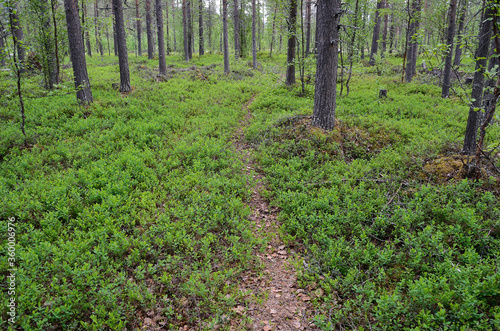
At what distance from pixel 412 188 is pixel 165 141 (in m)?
7.61

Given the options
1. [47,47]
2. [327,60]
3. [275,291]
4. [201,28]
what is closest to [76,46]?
[47,47]

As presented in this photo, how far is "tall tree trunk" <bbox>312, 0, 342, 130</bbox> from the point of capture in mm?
7820

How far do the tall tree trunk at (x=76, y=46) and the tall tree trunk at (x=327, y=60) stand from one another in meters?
9.72

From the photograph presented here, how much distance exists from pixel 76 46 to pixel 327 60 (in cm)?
1083

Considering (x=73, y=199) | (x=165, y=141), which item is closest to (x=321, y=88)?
(x=165, y=141)

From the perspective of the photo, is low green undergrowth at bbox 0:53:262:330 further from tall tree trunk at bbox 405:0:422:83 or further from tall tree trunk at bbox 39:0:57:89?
tall tree trunk at bbox 405:0:422:83

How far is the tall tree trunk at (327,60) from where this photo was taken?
782cm

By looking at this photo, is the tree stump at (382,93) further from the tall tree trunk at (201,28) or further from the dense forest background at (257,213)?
the tall tree trunk at (201,28)

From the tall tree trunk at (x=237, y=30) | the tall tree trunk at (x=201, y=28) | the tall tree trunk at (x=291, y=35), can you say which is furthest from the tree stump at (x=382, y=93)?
the tall tree trunk at (x=201, y=28)

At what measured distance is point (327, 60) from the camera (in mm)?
7992

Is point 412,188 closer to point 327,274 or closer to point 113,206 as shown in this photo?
point 327,274

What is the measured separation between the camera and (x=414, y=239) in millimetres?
4227

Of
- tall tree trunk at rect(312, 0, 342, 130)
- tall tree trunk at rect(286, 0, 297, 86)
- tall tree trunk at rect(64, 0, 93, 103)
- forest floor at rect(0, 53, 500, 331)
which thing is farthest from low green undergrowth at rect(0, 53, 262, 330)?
tall tree trunk at rect(286, 0, 297, 86)

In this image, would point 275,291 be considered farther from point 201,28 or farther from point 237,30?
point 201,28
